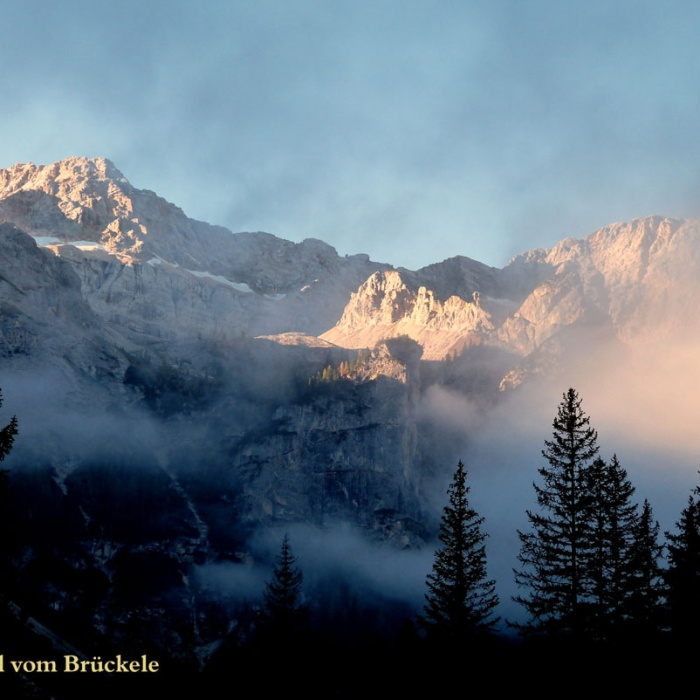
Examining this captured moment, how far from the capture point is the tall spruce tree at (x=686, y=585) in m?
42.6

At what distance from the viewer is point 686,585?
1729 inches

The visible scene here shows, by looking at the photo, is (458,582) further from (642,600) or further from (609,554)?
(642,600)

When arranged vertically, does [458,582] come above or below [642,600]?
above

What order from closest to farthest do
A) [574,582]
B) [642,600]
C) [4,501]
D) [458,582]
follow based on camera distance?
[4,501] < [574,582] < [642,600] < [458,582]

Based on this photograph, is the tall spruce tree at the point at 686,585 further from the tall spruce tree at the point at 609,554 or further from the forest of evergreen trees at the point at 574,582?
the tall spruce tree at the point at 609,554

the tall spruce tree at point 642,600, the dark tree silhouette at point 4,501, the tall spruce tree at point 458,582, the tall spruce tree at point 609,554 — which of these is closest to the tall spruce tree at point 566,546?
the tall spruce tree at point 609,554

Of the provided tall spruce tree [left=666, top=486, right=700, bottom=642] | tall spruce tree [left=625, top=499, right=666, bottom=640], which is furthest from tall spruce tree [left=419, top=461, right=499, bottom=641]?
tall spruce tree [left=666, top=486, right=700, bottom=642]

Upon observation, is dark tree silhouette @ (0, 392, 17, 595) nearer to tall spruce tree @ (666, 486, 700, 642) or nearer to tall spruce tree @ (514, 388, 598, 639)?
tall spruce tree @ (514, 388, 598, 639)

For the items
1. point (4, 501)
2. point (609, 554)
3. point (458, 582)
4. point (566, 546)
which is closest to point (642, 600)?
point (609, 554)

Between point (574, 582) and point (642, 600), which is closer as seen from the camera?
point (574, 582)

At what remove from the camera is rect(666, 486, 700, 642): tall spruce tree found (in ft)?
140

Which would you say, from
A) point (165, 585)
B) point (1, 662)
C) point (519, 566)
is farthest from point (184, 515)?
point (1, 662)

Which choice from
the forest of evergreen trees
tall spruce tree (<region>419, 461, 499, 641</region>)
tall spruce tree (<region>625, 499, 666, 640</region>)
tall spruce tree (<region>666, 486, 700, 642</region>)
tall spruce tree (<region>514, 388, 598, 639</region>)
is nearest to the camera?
the forest of evergreen trees

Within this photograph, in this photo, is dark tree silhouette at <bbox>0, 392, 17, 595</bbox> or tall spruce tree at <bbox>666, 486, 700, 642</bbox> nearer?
dark tree silhouette at <bbox>0, 392, 17, 595</bbox>
